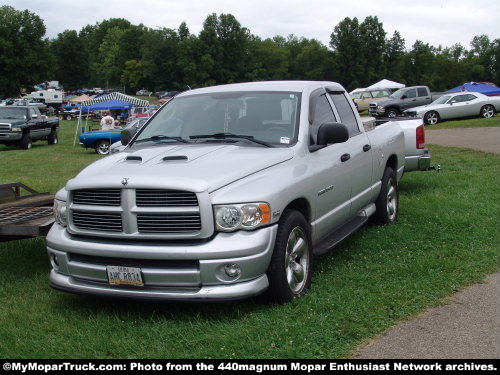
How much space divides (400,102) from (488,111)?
5.60m

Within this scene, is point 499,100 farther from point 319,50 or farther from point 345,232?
point 319,50

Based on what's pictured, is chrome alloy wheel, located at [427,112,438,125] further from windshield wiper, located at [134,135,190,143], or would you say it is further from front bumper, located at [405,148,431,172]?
windshield wiper, located at [134,135,190,143]

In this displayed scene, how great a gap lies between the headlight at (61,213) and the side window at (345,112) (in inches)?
124

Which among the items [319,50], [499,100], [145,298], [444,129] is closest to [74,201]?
[145,298]

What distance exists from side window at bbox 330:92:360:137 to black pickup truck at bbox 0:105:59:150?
2170 centimetres

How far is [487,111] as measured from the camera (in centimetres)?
2938

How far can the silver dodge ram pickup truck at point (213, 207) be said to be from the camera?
4.26m

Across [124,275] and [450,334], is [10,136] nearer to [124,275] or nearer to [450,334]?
[124,275]

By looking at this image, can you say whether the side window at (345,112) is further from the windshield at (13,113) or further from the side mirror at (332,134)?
the windshield at (13,113)

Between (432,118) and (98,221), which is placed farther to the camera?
(432,118)

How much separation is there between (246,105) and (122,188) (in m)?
1.81

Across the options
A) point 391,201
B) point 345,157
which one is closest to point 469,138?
point 391,201

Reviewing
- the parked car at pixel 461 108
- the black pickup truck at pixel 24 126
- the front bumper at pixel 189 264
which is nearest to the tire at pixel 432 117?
the parked car at pixel 461 108

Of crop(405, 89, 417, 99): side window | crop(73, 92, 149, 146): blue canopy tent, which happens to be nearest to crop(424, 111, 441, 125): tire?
crop(405, 89, 417, 99): side window
